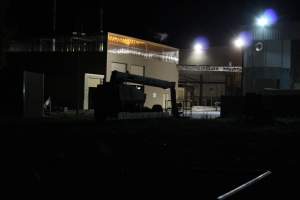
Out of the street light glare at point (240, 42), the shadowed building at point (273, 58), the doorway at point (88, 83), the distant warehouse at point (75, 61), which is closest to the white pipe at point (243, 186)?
the distant warehouse at point (75, 61)

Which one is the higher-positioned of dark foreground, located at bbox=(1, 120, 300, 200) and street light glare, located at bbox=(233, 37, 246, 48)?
street light glare, located at bbox=(233, 37, 246, 48)

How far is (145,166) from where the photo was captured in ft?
33.4

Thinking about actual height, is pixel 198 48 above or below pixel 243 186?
above

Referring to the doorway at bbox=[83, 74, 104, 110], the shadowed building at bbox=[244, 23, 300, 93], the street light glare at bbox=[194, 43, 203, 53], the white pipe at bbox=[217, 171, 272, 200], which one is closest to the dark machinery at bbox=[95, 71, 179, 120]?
the doorway at bbox=[83, 74, 104, 110]

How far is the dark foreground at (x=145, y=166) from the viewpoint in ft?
25.5

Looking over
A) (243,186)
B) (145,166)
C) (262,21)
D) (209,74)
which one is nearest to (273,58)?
(262,21)

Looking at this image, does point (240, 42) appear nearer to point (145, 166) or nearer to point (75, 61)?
point (75, 61)

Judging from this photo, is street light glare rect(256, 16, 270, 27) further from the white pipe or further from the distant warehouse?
the white pipe

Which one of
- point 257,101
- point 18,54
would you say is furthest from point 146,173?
point 18,54

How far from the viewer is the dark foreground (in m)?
7.77

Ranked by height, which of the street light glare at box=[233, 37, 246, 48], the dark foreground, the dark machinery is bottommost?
the dark foreground

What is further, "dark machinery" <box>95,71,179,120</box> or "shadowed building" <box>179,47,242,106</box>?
"shadowed building" <box>179,47,242,106</box>

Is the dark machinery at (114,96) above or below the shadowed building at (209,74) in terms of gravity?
below

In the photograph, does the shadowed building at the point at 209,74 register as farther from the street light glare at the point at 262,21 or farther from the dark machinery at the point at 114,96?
the dark machinery at the point at 114,96
